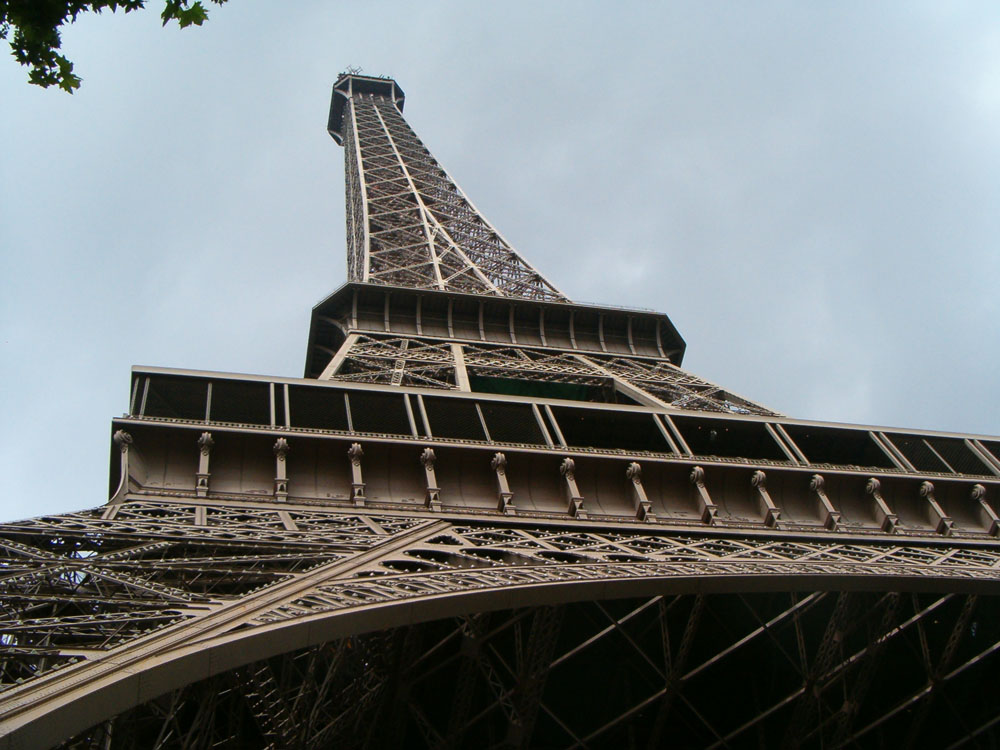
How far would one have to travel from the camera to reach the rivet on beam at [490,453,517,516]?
20344 millimetres

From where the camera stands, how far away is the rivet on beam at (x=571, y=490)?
822 inches

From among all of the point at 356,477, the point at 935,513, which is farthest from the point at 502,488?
the point at 935,513

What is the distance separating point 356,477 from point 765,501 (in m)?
8.09

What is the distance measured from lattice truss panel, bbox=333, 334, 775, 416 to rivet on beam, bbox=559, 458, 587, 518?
10200 mm

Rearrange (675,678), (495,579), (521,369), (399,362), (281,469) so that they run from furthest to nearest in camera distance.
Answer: (521,369) < (399,362) < (675,678) < (281,469) < (495,579)

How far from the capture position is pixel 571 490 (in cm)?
2130

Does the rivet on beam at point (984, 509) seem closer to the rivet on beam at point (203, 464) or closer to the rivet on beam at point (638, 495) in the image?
the rivet on beam at point (638, 495)

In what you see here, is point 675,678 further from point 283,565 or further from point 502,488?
point 283,565

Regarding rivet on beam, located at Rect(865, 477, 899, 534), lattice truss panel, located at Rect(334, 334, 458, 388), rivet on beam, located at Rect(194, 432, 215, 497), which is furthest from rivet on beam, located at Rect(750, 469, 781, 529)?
lattice truss panel, located at Rect(334, 334, 458, 388)

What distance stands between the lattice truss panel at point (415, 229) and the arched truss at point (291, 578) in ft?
92.5

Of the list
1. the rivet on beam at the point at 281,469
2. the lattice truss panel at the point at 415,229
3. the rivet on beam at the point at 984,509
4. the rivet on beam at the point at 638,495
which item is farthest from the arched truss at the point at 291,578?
the lattice truss panel at the point at 415,229

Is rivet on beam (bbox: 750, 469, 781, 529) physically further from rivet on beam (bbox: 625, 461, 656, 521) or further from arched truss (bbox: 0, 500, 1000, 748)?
rivet on beam (bbox: 625, 461, 656, 521)

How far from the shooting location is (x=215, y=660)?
35.4ft

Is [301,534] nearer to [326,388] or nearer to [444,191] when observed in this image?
[326,388]
